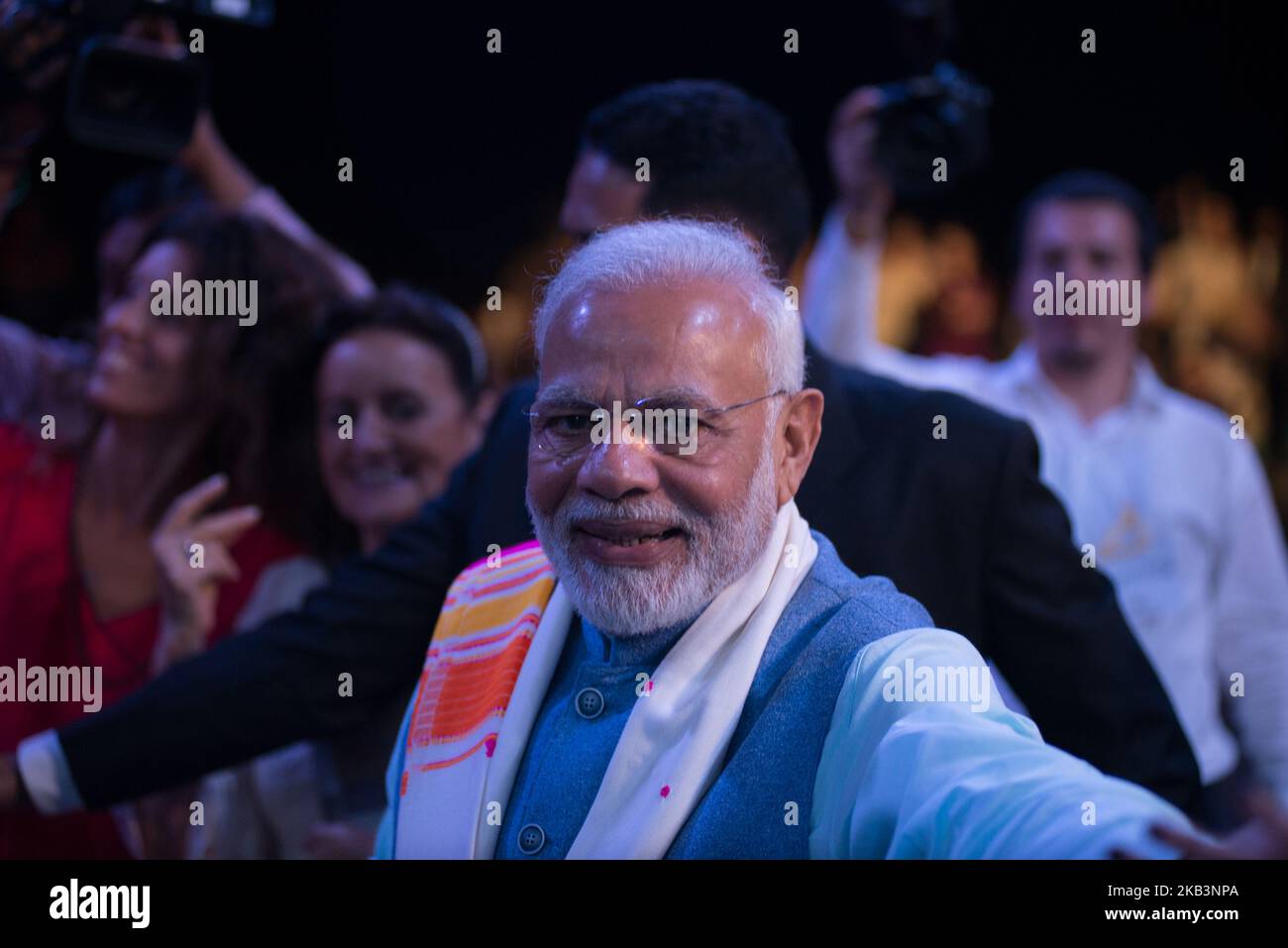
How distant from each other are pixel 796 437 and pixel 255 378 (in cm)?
149

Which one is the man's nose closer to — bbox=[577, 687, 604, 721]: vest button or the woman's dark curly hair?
bbox=[577, 687, 604, 721]: vest button

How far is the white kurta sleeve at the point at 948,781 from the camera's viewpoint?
1169 mm

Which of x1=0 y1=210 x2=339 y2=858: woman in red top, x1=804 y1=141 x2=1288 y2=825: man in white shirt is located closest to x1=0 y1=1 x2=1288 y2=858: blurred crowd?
x1=0 y1=210 x2=339 y2=858: woman in red top

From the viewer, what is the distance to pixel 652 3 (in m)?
2.70

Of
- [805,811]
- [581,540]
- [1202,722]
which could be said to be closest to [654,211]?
[581,540]

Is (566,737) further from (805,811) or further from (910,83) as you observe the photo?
(910,83)

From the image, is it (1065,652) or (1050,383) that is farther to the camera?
(1050,383)

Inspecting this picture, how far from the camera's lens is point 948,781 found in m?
1.28

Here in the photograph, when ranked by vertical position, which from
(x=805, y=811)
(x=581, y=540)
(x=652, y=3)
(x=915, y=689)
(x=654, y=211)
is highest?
(x=652, y=3)

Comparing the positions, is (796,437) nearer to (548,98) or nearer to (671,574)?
(671,574)

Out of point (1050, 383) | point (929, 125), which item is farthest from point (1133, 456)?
point (929, 125)

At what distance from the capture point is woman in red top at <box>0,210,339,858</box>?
8.70ft

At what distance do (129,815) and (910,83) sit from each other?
203 cm

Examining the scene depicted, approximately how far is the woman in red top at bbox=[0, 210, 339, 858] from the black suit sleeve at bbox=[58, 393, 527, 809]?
50 cm
